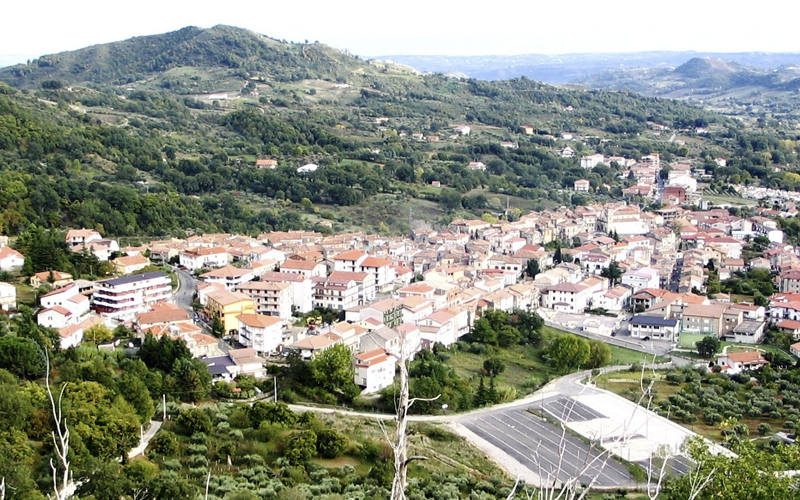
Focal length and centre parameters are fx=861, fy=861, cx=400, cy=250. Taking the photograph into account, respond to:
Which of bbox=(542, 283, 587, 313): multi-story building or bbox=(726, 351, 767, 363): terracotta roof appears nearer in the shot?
bbox=(726, 351, 767, 363): terracotta roof

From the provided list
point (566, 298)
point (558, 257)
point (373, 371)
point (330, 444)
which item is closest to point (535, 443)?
point (330, 444)

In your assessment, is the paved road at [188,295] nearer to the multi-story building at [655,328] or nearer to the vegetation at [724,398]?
the vegetation at [724,398]

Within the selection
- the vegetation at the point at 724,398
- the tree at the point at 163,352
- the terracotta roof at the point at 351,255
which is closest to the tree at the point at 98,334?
the tree at the point at 163,352

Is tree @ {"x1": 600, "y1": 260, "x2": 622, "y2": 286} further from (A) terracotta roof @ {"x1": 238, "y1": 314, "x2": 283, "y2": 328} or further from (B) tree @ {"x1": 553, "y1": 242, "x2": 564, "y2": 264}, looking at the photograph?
(A) terracotta roof @ {"x1": 238, "y1": 314, "x2": 283, "y2": 328}

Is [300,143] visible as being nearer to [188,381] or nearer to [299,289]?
[299,289]

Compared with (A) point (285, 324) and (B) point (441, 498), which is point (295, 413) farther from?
(A) point (285, 324)

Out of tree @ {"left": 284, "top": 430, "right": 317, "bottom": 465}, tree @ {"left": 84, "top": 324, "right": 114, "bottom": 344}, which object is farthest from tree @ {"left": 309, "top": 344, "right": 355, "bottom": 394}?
tree @ {"left": 84, "top": 324, "right": 114, "bottom": 344}
